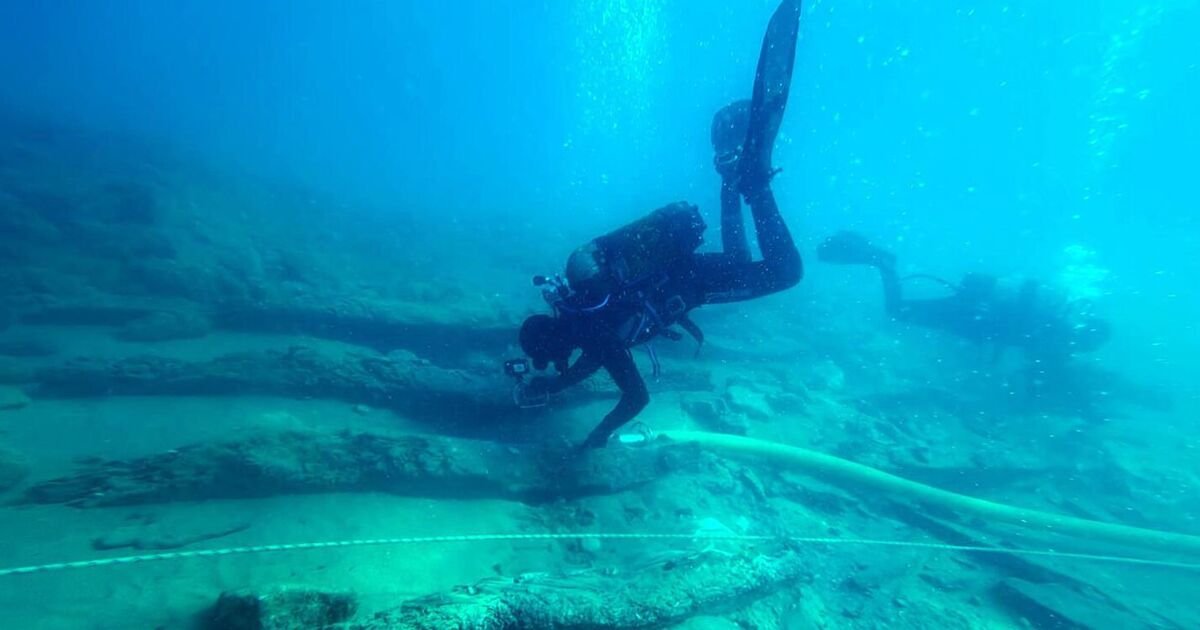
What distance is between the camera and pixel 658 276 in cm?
522

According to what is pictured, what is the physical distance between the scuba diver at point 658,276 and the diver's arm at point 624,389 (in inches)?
0.4

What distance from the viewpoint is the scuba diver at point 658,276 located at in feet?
16.5

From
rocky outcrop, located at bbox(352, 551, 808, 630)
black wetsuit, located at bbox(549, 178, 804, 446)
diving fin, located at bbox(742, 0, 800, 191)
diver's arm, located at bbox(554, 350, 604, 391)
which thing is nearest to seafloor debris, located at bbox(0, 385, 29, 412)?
black wetsuit, located at bbox(549, 178, 804, 446)

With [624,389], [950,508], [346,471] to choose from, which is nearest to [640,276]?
[624,389]

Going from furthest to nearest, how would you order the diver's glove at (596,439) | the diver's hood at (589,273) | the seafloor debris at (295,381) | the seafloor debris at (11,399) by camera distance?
the seafloor debris at (295,381)
the seafloor debris at (11,399)
the diver's glove at (596,439)
the diver's hood at (589,273)

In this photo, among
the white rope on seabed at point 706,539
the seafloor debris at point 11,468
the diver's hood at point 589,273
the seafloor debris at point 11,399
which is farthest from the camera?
the seafloor debris at point 11,399

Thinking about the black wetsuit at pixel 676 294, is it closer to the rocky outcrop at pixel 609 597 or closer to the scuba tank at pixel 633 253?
the scuba tank at pixel 633 253

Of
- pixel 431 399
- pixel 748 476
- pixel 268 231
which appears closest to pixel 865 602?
pixel 748 476

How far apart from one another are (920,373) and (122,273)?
19245 mm

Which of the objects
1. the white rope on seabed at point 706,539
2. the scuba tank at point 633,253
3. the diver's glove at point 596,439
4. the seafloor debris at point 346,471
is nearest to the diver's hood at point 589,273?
the scuba tank at point 633,253

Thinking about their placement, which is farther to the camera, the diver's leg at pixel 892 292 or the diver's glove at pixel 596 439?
the diver's leg at pixel 892 292

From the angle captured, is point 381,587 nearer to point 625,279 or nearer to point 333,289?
point 625,279

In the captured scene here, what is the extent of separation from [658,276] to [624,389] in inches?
49.6

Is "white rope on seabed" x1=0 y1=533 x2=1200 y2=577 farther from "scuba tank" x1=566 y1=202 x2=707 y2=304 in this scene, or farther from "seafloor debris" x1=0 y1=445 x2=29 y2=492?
"scuba tank" x1=566 y1=202 x2=707 y2=304
